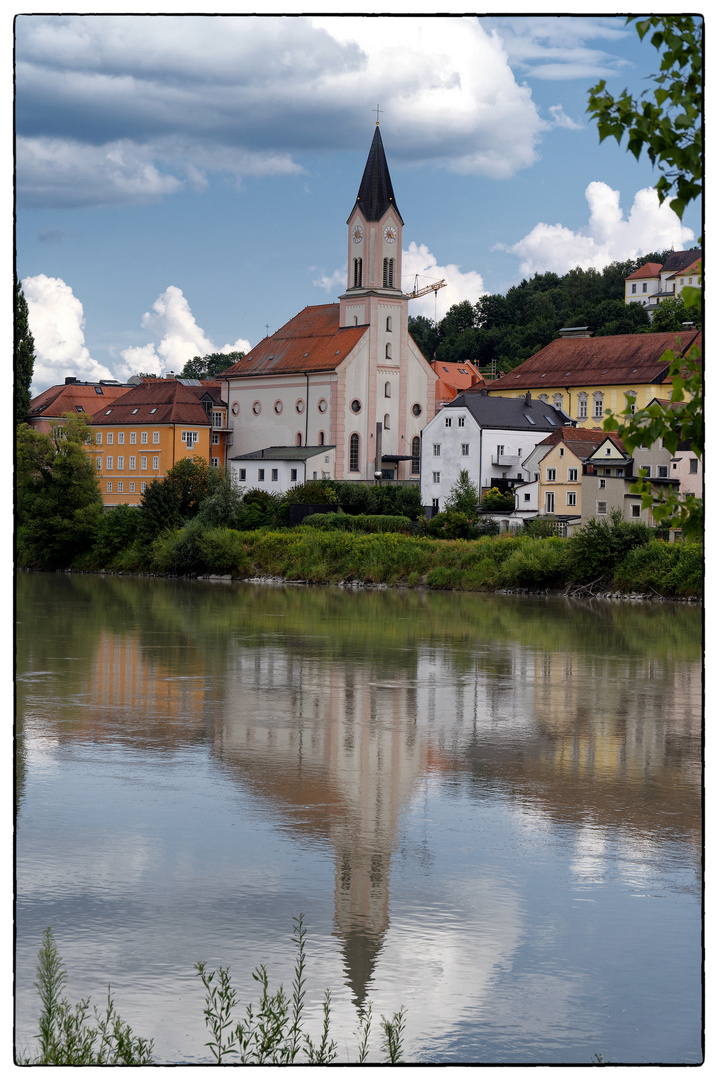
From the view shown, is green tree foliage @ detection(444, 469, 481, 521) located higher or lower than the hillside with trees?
lower

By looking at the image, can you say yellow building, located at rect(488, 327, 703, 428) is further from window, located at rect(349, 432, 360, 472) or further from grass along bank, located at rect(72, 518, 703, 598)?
grass along bank, located at rect(72, 518, 703, 598)

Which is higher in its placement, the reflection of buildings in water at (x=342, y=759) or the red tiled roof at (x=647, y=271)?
the red tiled roof at (x=647, y=271)

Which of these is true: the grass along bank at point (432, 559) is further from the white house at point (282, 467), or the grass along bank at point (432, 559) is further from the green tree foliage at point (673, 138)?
the green tree foliage at point (673, 138)

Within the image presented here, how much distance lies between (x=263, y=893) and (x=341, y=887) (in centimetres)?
66

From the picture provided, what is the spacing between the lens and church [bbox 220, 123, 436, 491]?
88062 mm

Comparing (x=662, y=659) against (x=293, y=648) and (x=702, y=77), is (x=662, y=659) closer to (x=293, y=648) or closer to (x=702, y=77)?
(x=293, y=648)

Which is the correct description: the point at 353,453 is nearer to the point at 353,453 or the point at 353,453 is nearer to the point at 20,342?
the point at 353,453

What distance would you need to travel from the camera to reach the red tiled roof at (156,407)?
90.5 m

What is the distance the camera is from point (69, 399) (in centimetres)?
9600

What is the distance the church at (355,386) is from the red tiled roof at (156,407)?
166 inches

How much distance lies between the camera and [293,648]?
29.4 meters

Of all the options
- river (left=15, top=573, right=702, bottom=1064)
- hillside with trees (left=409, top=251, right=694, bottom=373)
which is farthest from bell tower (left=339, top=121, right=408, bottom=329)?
river (left=15, top=573, right=702, bottom=1064)

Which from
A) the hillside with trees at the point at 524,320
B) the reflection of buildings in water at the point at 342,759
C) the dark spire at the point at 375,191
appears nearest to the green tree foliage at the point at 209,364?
the hillside with trees at the point at 524,320

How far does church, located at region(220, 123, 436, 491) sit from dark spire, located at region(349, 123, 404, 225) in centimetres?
7
